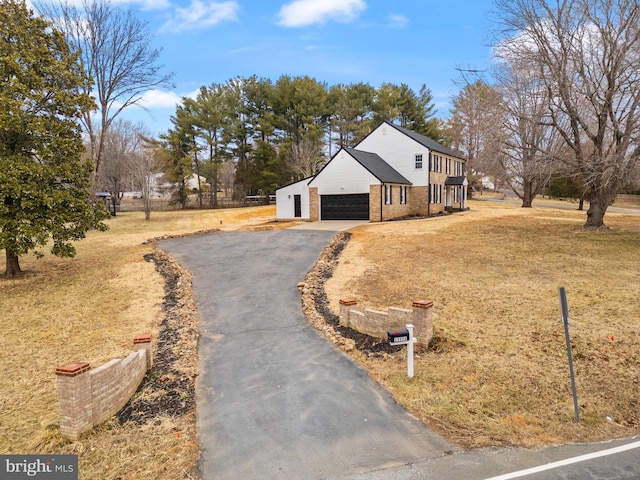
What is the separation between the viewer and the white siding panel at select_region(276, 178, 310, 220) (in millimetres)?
32406

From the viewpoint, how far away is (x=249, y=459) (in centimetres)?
511

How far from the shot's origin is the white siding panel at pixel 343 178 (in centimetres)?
2827

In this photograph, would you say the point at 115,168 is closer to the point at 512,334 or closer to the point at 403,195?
the point at 403,195

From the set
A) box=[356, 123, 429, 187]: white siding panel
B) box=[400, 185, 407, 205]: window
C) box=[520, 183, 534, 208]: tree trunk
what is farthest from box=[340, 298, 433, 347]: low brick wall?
box=[520, 183, 534, 208]: tree trunk

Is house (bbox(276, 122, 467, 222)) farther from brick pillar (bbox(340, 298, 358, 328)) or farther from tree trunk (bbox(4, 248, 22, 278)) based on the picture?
tree trunk (bbox(4, 248, 22, 278))

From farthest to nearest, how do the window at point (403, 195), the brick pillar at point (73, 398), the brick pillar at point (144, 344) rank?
the window at point (403, 195) → the brick pillar at point (144, 344) → the brick pillar at point (73, 398)

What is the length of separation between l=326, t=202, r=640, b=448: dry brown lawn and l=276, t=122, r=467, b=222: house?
1106 centimetres

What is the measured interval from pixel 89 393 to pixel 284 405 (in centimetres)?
293

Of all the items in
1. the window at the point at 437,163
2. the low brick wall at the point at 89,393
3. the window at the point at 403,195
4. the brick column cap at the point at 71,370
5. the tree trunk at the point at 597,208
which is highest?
the window at the point at 437,163

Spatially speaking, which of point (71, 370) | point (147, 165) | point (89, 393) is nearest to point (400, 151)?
point (147, 165)

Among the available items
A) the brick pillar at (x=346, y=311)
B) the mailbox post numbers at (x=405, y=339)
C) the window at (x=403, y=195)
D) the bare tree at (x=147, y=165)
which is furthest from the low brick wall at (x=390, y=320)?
the bare tree at (x=147, y=165)

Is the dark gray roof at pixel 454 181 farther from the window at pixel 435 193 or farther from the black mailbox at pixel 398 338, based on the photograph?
the black mailbox at pixel 398 338

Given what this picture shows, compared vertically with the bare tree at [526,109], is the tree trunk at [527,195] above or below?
below

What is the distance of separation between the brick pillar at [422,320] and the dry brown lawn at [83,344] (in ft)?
16.0
